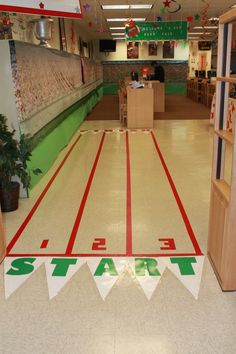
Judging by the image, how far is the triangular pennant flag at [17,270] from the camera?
269 centimetres

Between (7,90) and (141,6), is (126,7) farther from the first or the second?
(7,90)

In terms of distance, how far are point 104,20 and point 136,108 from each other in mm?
4761

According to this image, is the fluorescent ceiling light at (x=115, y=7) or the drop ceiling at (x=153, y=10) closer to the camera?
the drop ceiling at (x=153, y=10)

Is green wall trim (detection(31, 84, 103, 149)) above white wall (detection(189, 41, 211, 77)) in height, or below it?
below

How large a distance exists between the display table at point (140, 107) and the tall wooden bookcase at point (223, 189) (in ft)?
20.4

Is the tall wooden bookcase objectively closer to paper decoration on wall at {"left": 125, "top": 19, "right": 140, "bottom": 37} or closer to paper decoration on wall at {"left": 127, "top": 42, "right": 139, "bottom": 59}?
paper decoration on wall at {"left": 125, "top": 19, "right": 140, "bottom": 37}

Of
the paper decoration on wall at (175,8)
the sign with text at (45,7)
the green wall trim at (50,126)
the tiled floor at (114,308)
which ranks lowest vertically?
the tiled floor at (114,308)

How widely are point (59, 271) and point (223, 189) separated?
1.48 metres

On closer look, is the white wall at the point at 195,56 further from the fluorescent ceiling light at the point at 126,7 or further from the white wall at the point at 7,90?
the white wall at the point at 7,90

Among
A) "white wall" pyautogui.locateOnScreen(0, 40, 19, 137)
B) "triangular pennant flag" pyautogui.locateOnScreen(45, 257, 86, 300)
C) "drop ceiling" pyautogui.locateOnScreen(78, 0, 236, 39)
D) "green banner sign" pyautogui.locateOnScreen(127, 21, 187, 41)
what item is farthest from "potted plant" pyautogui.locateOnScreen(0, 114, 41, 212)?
"green banner sign" pyautogui.locateOnScreen(127, 21, 187, 41)

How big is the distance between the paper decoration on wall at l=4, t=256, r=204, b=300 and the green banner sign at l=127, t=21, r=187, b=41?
9218mm

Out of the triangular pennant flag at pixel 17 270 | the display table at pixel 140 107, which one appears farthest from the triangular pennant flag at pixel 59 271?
the display table at pixel 140 107

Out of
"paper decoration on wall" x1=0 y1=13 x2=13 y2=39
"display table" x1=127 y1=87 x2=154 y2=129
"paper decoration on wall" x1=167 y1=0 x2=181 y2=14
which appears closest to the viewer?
"paper decoration on wall" x1=0 y1=13 x2=13 y2=39

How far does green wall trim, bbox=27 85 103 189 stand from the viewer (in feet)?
16.5
